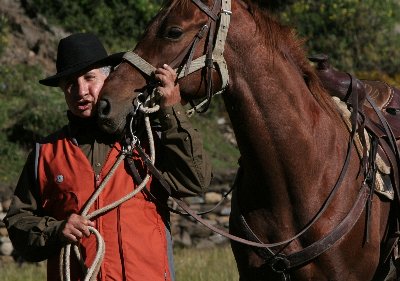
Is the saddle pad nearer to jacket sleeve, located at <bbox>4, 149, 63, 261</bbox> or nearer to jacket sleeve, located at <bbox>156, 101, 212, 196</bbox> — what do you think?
jacket sleeve, located at <bbox>156, 101, 212, 196</bbox>

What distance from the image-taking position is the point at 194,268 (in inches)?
348

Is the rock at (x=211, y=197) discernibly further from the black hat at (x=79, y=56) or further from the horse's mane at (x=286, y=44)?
the black hat at (x=79, y=56)

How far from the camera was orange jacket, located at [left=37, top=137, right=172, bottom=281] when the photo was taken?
405 cm

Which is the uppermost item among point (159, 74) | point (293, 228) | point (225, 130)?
point (159, 74)

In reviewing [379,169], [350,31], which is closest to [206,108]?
[379,169]

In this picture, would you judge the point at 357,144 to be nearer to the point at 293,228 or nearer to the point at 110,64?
the point at 293,228

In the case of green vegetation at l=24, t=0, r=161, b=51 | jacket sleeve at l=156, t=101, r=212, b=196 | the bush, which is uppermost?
jacket sleeve at l=156, t=101, r=212, b=196

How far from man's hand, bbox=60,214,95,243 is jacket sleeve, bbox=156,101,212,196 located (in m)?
0.46

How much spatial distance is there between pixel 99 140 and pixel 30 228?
1.66 ft

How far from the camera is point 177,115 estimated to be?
13.5 feet

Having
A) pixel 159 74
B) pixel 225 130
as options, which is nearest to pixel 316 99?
pixel 159 74

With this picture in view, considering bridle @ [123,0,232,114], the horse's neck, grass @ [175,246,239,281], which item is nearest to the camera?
bridle @ [123,0,232,114]

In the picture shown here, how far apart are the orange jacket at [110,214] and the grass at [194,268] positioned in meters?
4.10

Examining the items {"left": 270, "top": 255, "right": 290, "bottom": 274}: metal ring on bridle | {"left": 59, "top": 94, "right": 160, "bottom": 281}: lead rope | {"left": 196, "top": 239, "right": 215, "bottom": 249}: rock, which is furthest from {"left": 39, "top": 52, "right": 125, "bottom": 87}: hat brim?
{"left": 196, "top": 239, "right": 215, "bottom": 249}: rock
